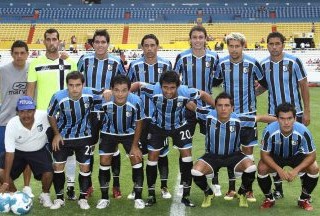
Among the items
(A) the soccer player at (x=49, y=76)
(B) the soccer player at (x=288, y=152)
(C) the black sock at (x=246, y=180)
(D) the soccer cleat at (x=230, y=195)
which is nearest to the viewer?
(B) the soccer player at (x=288, y=152)

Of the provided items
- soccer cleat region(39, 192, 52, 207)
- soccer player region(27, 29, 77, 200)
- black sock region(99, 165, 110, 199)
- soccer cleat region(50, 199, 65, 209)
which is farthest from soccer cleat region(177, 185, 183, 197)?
soccer cleat region(39, 192, 52, 207)

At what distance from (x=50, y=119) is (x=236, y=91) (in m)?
1.95

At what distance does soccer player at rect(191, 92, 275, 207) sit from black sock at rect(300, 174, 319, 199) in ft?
1.69

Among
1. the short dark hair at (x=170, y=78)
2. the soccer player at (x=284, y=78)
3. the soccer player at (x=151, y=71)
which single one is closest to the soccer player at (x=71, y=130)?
the soccer player at (x=151, y=71)

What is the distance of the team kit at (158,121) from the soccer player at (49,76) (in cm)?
1

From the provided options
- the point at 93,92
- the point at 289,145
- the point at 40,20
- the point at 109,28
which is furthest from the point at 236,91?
the point at 40,20

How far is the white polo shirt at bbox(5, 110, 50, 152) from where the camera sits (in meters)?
5.23

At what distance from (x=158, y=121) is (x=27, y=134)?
1318mm

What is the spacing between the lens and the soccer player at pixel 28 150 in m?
5.22

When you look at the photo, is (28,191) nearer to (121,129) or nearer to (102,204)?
(102,204)

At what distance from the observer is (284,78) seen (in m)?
5.66

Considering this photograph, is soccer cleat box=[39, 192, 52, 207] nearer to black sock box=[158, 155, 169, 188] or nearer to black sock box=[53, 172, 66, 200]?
black sock box=[53, 172, 66, 200]

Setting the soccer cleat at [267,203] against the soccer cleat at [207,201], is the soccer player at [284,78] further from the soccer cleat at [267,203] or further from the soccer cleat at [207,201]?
the soccer cleat at [207,201]

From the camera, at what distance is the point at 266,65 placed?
572 centimetres
